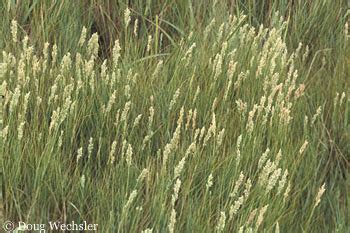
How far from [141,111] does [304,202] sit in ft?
2.27

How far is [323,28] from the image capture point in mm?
3289

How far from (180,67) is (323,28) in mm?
940

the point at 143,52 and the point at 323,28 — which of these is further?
the point at 323,28

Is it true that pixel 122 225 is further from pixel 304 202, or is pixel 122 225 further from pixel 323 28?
pixel 323 28

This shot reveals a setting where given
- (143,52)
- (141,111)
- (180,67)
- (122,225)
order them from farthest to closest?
(143,52) → (180,67) → (141,111) → (122,225)

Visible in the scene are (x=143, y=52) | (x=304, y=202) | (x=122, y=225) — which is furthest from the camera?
(x=143, y=52)

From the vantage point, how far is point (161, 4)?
3307 mm

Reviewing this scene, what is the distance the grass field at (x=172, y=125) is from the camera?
213 centimetres

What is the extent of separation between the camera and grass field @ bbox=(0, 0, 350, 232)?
84.0 inches

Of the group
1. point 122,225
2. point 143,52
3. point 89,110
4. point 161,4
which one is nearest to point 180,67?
point 143,52

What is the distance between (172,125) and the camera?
2504 millimetres

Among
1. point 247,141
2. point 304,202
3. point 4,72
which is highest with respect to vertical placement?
point 4,72

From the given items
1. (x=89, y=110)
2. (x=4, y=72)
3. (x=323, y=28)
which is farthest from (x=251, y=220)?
(x=323, y=28)

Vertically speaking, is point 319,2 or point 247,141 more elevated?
point 319,2
